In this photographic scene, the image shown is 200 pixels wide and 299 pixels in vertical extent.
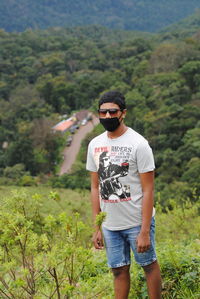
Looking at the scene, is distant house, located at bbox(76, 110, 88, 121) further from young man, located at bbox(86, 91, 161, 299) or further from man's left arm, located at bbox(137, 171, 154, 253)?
man's left arm, located at bbox(137, 171, 154, 253)

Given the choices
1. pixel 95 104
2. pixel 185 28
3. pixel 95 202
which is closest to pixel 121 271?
pixel 95 202

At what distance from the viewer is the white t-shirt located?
2.01 m

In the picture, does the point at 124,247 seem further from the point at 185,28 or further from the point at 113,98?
the point at 185,28

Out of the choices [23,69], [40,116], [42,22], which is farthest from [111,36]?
[40,116]

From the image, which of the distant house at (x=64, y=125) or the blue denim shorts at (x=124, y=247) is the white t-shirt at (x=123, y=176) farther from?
the distant house at (x=64, y=125)

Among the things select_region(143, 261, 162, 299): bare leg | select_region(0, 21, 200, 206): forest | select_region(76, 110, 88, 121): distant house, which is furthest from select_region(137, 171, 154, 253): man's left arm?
select_region(76, 110, 88, 121): distant house

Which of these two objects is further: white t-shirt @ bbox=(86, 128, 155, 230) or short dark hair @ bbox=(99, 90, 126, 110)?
short dark hair @ bbox=(99, 90, 126, 110)

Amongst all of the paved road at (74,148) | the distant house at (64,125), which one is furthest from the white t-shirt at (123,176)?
the distant house at (64,125)

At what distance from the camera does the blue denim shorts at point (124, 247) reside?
6.79ft

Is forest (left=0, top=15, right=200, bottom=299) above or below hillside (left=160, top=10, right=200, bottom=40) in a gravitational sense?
below

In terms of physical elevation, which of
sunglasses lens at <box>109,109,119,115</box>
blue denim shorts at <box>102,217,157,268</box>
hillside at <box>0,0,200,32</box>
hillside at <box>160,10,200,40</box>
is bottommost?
blue denim shorts at <box>102,217,157,268</box>

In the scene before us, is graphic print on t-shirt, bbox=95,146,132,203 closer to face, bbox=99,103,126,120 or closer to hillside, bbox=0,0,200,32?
face, bbox=99,103,126,120

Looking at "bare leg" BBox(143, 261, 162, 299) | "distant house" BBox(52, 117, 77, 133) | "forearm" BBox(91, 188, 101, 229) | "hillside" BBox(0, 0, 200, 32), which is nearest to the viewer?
"bare leg" BBox(143, 261, 162, 299)

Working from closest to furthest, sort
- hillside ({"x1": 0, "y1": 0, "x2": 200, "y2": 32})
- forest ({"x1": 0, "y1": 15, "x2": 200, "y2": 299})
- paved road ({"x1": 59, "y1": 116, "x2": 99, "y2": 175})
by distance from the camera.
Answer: forest ({"x1": 0, "y1": 15, "x2": 200, "y2": 299}), paved road ({"x1": 59, "y1": 116, "x2": 99, "y2": 175}), hillside ({"x1": 0, "y1": 0, "x2": 200, "y2": 32})
